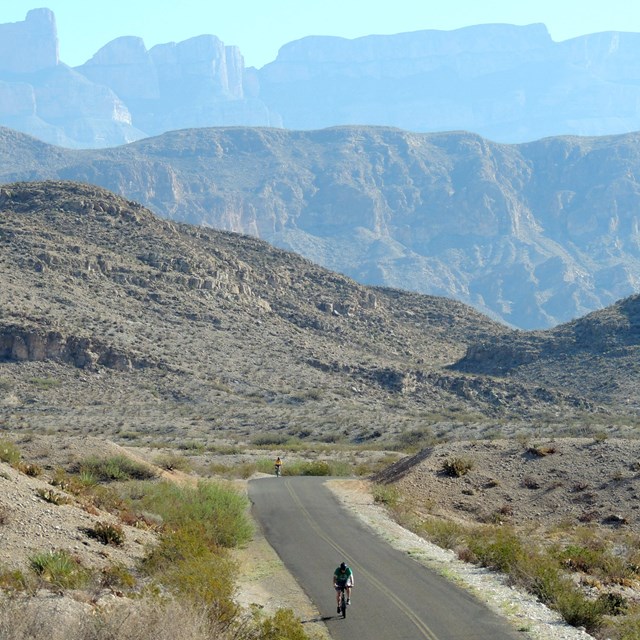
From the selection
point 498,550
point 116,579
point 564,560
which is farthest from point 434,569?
point 116,579

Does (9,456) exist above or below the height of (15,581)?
above

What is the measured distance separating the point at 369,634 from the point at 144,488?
551 inches

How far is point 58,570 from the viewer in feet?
51.6

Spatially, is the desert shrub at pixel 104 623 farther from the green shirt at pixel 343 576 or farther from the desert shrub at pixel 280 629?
the green shirt at pixel 343 576

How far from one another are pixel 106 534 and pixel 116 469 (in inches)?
576

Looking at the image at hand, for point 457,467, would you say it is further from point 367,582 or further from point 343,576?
point 343,576

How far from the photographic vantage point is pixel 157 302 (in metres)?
83.4

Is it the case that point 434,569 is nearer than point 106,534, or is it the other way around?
point 106,534

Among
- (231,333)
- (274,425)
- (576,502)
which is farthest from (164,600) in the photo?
(231,333)

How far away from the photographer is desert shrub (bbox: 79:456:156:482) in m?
33.3

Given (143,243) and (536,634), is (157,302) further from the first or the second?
(536,634)

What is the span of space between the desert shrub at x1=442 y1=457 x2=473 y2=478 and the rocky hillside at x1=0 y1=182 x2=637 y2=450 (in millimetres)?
22265

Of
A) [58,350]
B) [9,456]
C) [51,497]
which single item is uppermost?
[58,350]

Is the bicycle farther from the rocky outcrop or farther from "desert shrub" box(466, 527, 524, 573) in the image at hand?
the rocky outcrop
